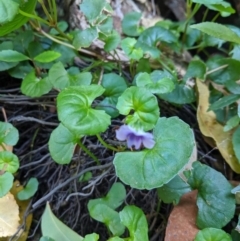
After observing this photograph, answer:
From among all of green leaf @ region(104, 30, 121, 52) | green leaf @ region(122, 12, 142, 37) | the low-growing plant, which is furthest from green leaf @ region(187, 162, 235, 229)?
green leaf @ region(122, 12, 142, 37)

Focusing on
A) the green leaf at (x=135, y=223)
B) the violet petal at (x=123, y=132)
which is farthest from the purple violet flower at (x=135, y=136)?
the green leaf at (x=135, y=223)

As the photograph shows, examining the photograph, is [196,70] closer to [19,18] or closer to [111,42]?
[111,42]

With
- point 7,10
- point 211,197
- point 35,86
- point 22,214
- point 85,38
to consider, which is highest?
point 7,10

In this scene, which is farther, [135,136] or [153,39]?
[153,39]

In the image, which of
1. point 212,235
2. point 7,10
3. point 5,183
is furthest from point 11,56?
point 212,235

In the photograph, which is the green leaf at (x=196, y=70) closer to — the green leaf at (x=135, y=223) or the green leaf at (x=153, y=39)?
the green leaf at (x=153, y=39)

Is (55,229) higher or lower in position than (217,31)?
lower

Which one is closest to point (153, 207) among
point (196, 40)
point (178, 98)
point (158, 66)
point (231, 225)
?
point (231, 225)

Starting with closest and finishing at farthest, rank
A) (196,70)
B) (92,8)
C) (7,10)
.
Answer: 1. (7,10)
2. (92,8)
3. (196,70)

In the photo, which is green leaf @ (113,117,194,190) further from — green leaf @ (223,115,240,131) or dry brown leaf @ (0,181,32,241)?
dry brown leaf @ (0,181,32,241)
